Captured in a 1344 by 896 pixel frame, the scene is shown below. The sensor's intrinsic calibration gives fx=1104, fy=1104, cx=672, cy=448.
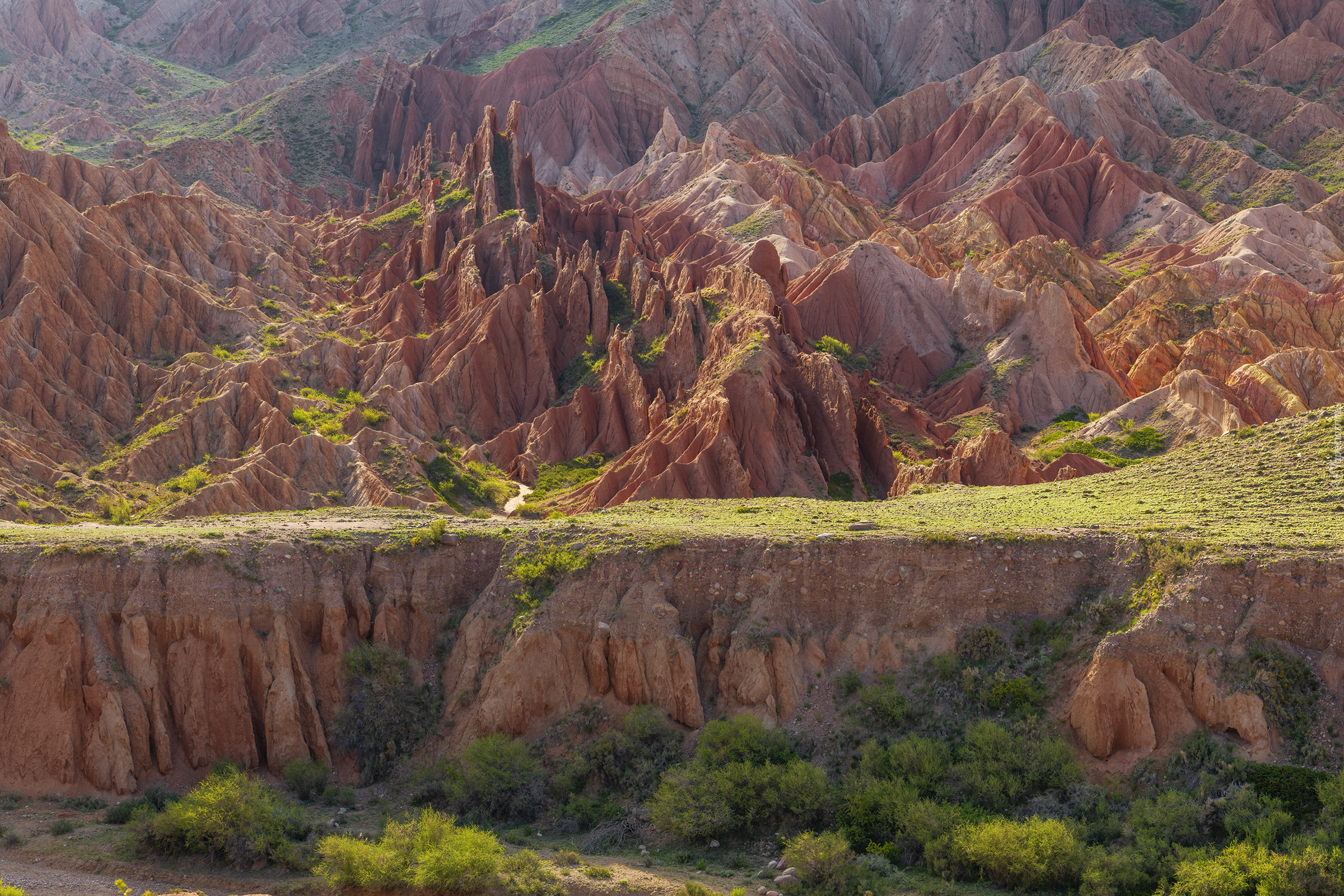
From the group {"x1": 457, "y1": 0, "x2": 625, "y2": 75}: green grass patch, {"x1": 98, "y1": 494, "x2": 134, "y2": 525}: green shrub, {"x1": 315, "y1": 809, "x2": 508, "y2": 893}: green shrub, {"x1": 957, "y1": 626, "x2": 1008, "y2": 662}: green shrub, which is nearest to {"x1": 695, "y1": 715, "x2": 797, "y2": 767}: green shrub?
{"x1": 957, "y1": 626, "x2": 1008, "y2": 662}: green shrub

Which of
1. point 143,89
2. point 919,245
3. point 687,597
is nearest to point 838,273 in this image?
point 919,245

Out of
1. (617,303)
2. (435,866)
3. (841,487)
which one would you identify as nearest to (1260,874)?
(435,866)

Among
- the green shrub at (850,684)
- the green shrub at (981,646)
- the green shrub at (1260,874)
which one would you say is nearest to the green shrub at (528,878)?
the green shrub at (850,684)

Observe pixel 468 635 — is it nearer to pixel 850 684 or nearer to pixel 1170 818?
pixel 850 684

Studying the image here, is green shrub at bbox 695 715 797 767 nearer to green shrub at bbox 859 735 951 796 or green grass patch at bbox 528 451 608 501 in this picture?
green shrub at bbox 859 735 951 796

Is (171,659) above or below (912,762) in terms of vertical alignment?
above

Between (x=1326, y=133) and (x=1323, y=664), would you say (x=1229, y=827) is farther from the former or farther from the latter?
(x=1326, y=133)
